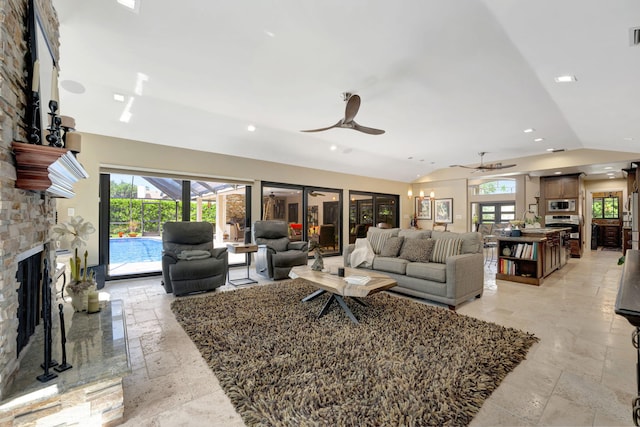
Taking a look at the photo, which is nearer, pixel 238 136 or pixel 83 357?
pixel 83 357

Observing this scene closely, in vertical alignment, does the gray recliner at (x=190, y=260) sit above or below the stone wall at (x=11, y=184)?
below

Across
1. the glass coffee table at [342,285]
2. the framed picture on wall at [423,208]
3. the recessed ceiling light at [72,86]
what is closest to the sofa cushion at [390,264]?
the glass coffee table at [342,285]

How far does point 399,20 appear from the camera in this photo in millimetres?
2352

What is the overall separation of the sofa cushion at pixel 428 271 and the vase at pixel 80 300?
3667 mm

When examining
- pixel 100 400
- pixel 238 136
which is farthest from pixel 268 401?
pixel 238 136

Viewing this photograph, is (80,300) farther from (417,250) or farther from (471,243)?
(471,243)

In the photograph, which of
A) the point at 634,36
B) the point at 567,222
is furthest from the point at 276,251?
the point at 567,222

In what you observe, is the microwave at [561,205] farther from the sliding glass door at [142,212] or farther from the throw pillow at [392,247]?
the sliding glass door at [142,212]

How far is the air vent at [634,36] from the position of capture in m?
2.12

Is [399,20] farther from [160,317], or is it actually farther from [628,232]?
[628,232]

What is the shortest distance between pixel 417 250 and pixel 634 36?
9.69 ft

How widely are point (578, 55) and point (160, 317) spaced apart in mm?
5025

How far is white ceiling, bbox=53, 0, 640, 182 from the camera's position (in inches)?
89.0

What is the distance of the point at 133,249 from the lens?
17.6 ft
